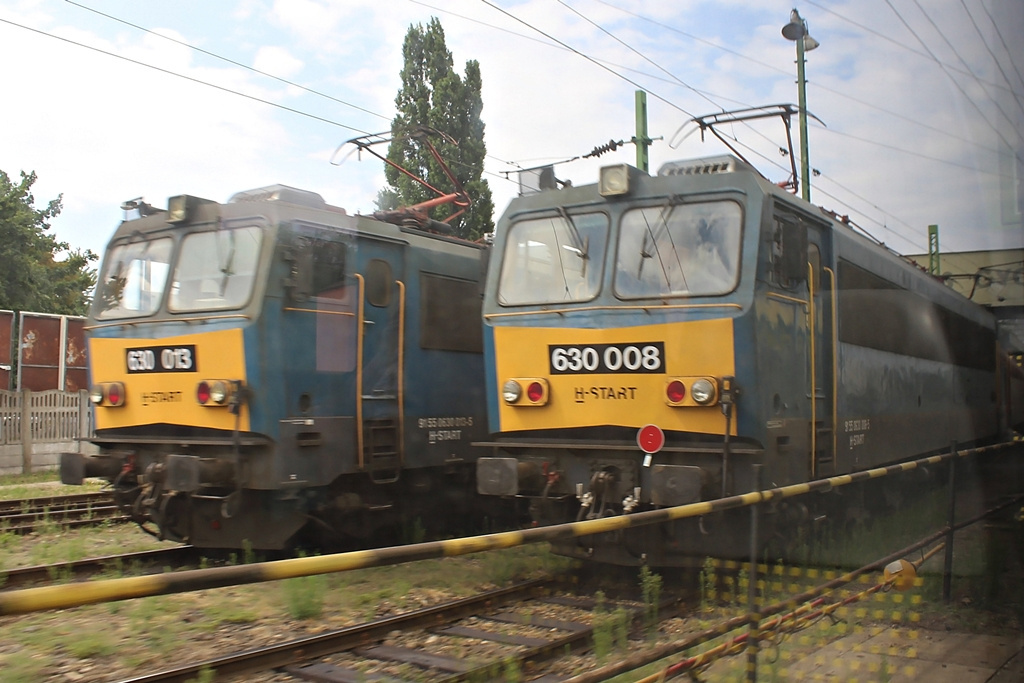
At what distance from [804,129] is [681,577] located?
5.10 metres

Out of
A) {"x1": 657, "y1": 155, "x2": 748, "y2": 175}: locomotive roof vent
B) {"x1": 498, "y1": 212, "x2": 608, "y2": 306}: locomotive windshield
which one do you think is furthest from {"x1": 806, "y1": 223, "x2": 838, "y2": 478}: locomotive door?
{"x1": 498, "y1": 212, "x2": 608, "y2": 306}: locomotive windshield

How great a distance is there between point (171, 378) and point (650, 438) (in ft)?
13.5

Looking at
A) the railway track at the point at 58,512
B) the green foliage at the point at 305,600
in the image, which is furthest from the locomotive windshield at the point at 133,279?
the green foliage at the point at 305,600

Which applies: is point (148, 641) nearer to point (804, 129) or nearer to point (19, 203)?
point (19, 203)

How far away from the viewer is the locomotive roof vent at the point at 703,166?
→ 7.09m

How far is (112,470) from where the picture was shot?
26.1ft

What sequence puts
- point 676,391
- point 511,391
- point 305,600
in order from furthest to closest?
point 511,391, point 676,391, point 305,600

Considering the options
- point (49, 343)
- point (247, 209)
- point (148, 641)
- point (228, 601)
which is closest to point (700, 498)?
point (228, 601)

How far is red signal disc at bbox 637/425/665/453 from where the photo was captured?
21.7ft

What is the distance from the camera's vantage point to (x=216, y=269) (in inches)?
300

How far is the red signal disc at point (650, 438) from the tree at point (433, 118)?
13.0 ft

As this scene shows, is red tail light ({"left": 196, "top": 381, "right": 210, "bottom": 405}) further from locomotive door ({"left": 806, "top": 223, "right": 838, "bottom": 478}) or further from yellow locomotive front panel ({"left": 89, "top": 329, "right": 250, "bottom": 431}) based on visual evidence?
locomotive door ({"left": 806, "top": 223, "right": 838, "bottom": 478})

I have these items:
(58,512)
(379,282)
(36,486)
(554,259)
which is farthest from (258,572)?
(36,486)

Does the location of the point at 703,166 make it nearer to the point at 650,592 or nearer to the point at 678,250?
the point at 678,250
